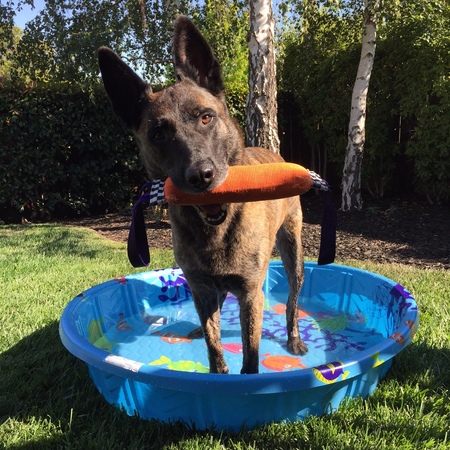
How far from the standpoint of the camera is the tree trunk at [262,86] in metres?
6.08

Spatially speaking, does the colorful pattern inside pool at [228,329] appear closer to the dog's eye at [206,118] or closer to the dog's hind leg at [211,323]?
the dog's hind leg at [211,323]

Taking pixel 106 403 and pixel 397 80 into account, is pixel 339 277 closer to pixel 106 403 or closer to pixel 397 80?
pixel 106 403

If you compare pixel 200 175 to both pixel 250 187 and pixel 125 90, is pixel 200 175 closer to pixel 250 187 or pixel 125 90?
pixel 250 187

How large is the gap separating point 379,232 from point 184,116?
16.8ft

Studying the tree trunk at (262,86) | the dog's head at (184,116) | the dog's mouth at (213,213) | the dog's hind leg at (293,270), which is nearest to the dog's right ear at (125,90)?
the dog's head at (184,116)

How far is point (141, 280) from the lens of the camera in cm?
418

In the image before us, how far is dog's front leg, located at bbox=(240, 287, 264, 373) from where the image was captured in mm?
2600

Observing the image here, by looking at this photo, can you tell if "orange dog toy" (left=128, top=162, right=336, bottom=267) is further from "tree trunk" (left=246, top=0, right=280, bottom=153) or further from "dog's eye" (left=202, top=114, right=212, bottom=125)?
"tree trunk" (left=246, top=0, right=280, bottom=153)

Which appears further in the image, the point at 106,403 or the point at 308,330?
the point at 308,330

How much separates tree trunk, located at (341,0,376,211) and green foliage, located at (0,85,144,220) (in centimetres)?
433

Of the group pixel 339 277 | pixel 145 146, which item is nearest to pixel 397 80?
pixel 339 277

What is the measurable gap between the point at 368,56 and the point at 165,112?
6.25m

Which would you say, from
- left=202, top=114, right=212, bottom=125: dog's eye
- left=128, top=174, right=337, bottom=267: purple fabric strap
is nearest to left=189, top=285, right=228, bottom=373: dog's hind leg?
left=128, top=174, right=337, bottom=267: purple fabric strap

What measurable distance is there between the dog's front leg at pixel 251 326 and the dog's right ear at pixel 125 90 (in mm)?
1293
